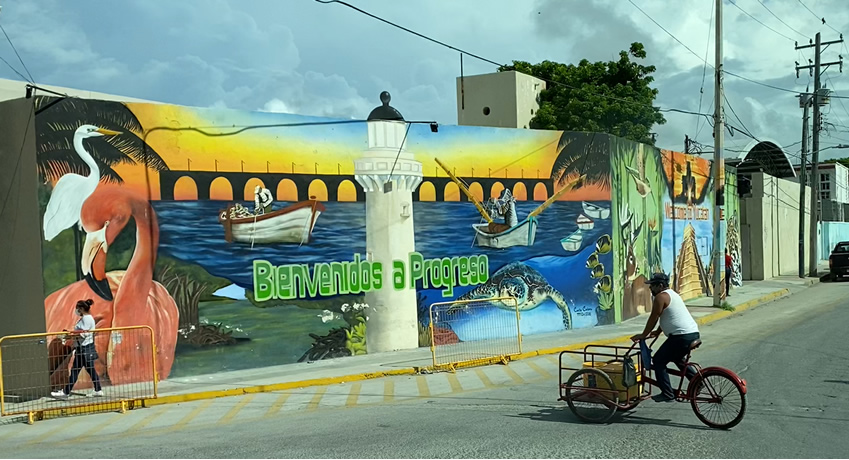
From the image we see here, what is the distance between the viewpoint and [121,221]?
13141 millimetres

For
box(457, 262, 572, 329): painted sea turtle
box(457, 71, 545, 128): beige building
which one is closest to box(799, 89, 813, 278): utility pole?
box(457, 71, 545, 128): beige building

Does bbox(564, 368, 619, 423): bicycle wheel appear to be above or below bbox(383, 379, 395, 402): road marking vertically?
above

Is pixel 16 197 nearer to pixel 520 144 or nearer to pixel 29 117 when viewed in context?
pixel 29 117

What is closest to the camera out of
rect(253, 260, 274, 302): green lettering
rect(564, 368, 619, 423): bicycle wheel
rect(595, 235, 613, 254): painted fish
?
rect(564, 368, 619, 423): bicycle wheel

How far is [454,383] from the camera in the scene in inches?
496

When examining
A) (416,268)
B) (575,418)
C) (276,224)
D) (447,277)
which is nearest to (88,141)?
(276,224)

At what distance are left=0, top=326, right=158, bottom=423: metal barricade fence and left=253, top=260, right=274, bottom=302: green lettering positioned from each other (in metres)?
2.26

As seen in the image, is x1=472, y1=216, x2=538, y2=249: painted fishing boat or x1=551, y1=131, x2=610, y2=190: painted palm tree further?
x1=551, y1=131, x2=610, y2=190: painted palm tree

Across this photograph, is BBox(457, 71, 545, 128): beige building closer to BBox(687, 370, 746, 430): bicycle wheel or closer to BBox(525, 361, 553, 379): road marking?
BBox(525, 361, 553, 379): road marking

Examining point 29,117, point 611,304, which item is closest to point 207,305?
point 29,117

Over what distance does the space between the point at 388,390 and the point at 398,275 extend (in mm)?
4658

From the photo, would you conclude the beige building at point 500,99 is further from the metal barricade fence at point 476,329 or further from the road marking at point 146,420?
the road marking at point 146,420

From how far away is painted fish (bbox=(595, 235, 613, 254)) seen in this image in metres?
20.8

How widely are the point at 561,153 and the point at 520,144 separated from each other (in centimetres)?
157
